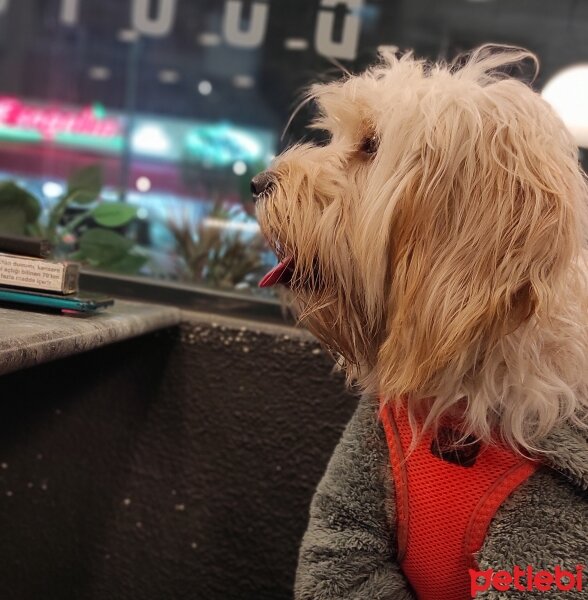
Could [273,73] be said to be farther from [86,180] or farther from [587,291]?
[587,291]

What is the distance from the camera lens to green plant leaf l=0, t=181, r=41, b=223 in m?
1.62

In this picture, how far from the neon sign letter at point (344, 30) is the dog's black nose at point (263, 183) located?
35.7 inches

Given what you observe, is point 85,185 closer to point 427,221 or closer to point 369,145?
point 369,145

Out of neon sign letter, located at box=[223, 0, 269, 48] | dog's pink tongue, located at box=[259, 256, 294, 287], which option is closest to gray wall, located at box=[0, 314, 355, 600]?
dog's pink tongue, located at box=[259, 256, 294, 287]

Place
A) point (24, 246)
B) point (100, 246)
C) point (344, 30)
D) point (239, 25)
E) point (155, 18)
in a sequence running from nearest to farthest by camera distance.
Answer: point (24, 246) → point (100, 246) → point (344, 30) → point (239, 25) → point (155, 18)

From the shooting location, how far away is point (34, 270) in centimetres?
116

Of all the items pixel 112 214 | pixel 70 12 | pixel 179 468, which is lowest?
pixel 179 468

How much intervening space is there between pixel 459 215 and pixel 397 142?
5.5 inches

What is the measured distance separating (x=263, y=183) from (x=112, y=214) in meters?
0.79

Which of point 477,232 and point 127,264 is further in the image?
point 127,264

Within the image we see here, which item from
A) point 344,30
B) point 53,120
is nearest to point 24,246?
point 344,30

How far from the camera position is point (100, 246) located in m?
1.73

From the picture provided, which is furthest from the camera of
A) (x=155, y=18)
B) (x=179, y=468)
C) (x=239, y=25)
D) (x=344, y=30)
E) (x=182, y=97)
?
(x=182, y=97)

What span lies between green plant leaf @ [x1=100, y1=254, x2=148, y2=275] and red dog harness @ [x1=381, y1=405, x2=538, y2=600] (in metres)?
0.90
